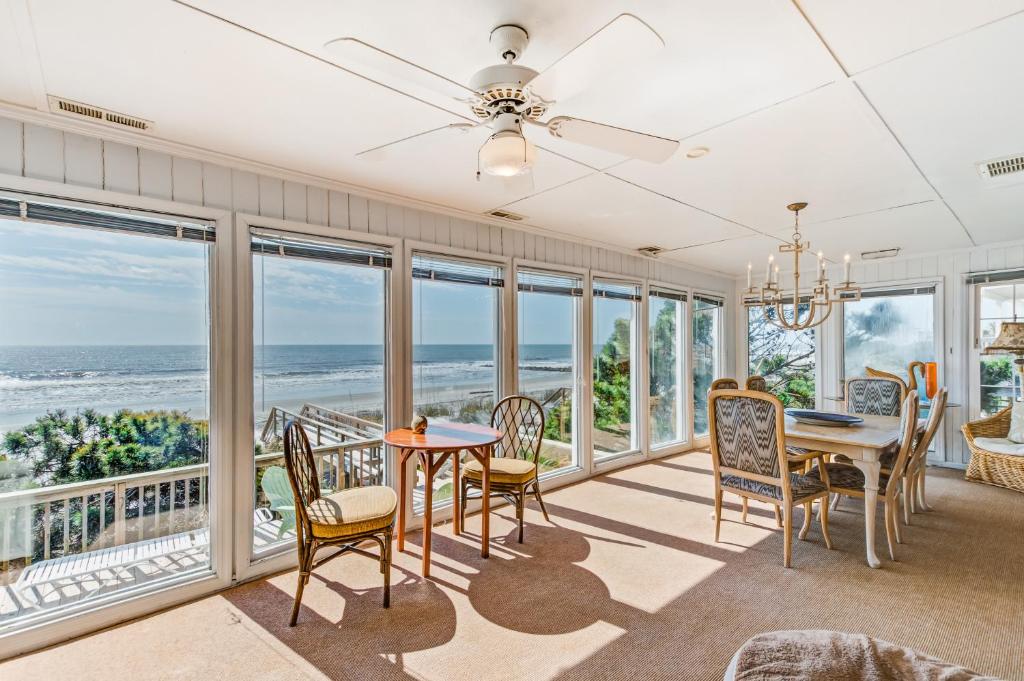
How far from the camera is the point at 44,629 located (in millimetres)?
2281

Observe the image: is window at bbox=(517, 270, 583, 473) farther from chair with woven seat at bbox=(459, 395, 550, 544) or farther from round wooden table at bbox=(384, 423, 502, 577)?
round wooden table at bbox=(384, 423, 502, 577)

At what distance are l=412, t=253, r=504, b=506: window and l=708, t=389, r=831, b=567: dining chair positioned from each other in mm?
1864

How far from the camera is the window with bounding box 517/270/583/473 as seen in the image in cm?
454

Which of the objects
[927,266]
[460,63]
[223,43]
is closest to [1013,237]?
[927,266]

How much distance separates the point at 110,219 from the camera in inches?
99.0

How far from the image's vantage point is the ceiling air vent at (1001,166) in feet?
9.05

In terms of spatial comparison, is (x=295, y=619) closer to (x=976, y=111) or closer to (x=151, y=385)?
(x=151, y=385)

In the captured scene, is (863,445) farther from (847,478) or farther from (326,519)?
(326,519)

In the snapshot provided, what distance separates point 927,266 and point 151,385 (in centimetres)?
742

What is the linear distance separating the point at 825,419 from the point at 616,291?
2.40m

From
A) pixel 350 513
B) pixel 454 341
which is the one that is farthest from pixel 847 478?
pixel 350 513

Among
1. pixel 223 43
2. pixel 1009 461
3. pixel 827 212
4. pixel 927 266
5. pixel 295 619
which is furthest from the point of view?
pixel 927 266

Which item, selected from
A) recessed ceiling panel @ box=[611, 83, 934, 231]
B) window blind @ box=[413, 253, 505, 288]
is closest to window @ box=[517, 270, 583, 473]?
window blind @ box=[413, 253, 505, 288]

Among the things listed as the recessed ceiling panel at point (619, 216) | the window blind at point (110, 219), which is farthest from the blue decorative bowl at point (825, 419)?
the window blind at point (110, 219)
